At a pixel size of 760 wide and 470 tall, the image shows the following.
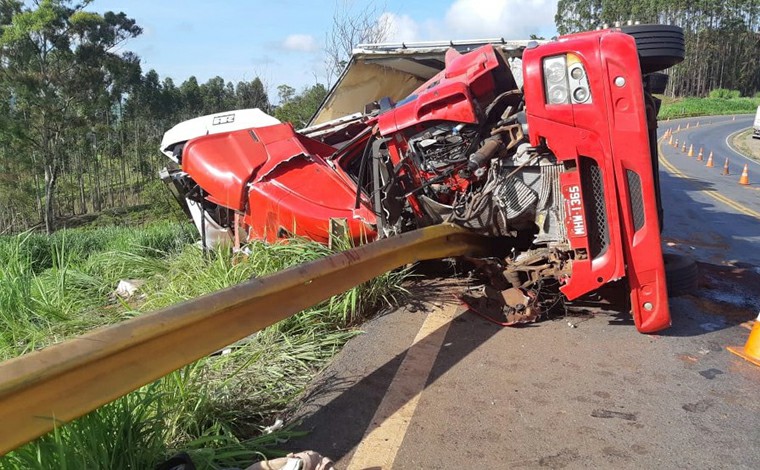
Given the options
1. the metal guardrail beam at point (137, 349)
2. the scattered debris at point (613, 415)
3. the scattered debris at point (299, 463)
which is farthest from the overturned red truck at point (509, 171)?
the scattered debris at point (299, 463)

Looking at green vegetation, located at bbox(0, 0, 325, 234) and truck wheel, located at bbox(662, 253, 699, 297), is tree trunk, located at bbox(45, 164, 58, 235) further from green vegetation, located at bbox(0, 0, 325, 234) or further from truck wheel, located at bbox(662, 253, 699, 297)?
truck wheel, located at bbox(662, 253, 699, 297)

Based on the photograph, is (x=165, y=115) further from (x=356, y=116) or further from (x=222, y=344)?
A: (x=222, y=344)

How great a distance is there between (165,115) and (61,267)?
5059cm

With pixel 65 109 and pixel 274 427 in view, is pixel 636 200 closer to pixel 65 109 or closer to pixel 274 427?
pixel 274 427

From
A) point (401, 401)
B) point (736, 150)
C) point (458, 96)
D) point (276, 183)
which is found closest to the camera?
point (401, 401)

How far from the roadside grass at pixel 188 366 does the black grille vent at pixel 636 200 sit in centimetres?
173

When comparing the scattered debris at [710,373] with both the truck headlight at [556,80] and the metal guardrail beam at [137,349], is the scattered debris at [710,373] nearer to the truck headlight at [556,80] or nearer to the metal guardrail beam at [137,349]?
the truck headlight at [556,80]

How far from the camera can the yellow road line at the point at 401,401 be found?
8.05 feet

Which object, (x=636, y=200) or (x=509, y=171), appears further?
(x=509, y=171)

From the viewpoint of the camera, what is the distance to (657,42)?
385cm

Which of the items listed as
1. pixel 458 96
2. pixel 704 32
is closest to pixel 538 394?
pixel 458 96

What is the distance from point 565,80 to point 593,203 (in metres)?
0.77

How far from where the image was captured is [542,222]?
157 inches

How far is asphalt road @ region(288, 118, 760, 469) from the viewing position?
8.09 ft
